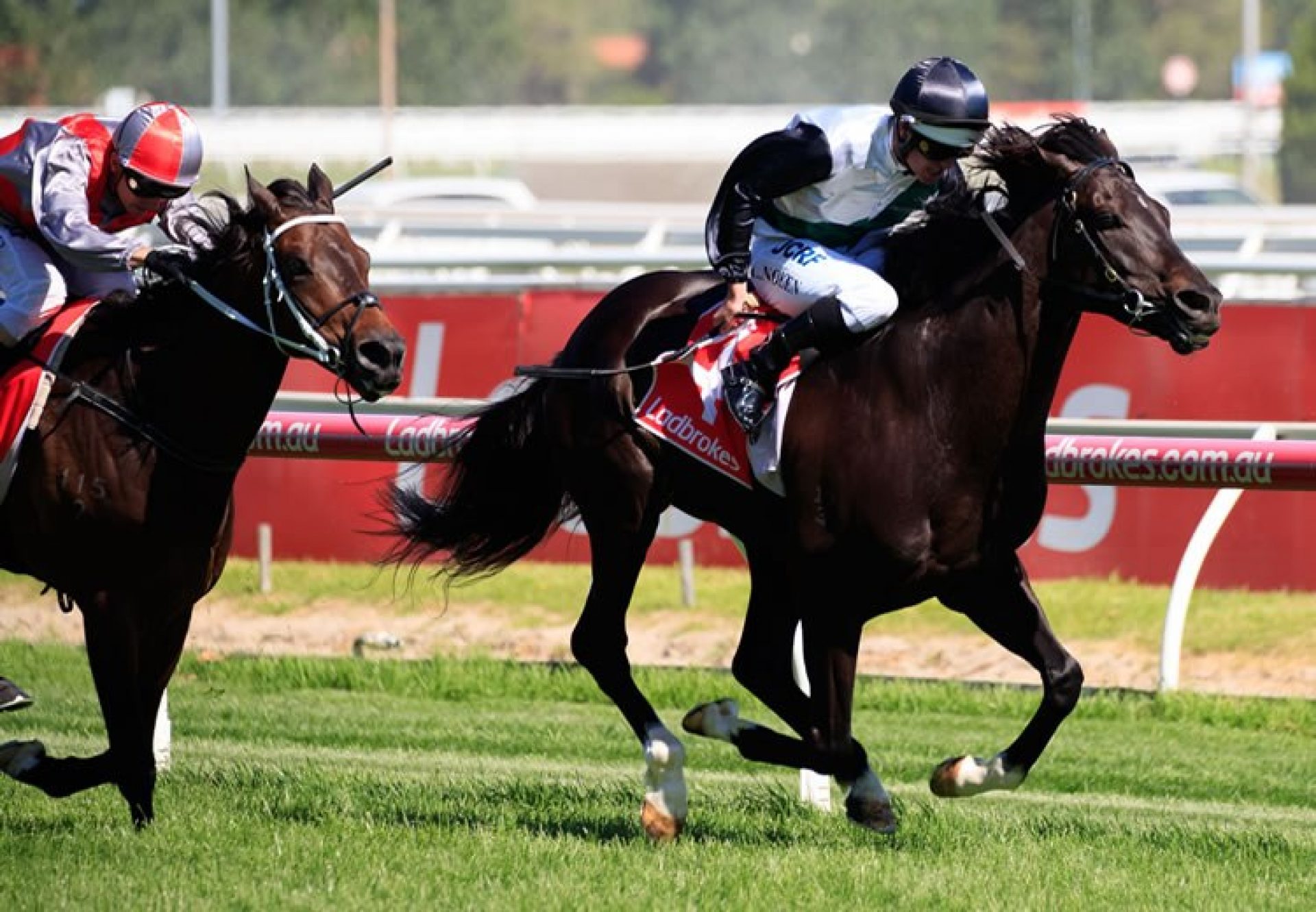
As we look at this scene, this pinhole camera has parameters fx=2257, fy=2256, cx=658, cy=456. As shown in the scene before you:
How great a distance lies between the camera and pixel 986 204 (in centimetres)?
671

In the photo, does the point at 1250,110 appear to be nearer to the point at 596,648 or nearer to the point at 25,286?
the point at 596,648

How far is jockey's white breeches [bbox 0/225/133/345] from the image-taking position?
21.4 ft

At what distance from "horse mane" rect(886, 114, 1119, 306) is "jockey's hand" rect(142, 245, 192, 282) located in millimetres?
2048

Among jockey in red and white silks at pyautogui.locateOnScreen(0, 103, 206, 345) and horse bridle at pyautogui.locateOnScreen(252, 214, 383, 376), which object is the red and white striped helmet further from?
horse bridle at pyautogui.locateOnScreen(252, 214, 383, 376)

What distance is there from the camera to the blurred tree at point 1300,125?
41812mm

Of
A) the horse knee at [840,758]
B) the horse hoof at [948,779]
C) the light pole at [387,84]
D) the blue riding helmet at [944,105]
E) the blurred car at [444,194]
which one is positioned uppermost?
the blue riding helmet at [944,105]

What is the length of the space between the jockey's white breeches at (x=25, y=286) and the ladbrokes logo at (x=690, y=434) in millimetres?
1646

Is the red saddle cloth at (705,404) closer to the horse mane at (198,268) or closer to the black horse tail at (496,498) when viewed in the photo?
the black horse tail at (496,498)

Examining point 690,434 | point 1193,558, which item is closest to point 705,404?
point 690,434

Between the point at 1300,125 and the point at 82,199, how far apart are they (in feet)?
128

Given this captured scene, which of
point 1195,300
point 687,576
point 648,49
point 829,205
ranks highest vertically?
point 829,205

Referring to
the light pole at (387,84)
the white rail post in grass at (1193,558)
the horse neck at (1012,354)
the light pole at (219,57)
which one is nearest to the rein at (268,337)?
the horse neck at (1012,354)

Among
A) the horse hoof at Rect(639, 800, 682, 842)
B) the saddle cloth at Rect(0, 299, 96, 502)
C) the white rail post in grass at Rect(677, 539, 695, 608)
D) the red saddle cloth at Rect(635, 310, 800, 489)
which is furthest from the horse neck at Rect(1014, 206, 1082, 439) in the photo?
the white rail post in grass at Rect(677, 539, 695, 608)

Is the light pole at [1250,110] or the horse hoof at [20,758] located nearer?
the horse hoof at [20,758]
